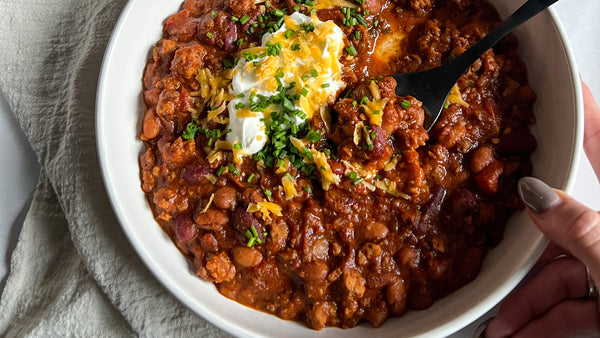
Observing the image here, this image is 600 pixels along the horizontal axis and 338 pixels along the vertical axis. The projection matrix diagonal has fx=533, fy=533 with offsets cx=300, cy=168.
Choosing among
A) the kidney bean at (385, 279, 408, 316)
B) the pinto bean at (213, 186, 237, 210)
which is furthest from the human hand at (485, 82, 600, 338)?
the pinto bean at (213, 186, 237, 210)

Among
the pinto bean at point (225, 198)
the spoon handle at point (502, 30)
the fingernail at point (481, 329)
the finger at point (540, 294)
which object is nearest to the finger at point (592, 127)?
the finger at point (540, 294)

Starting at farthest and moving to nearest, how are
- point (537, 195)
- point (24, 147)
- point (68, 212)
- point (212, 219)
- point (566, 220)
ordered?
1. point (24, 147)
2. point (68, 212)
3. point (212, 219)
4. point (537, 195)
5. point (566, 220)

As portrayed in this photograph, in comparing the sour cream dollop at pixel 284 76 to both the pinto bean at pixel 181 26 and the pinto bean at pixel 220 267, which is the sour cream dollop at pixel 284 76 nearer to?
the pinto bean at pixel 181 26

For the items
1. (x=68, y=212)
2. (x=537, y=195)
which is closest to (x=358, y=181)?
(x=537, y=195)

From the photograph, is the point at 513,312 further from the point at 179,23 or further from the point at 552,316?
the point at 179,23

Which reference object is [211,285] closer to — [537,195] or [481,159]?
[481,159]

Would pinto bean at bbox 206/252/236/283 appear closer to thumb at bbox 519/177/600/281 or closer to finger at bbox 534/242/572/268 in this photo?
thumb at bbox 519/177/600/281
